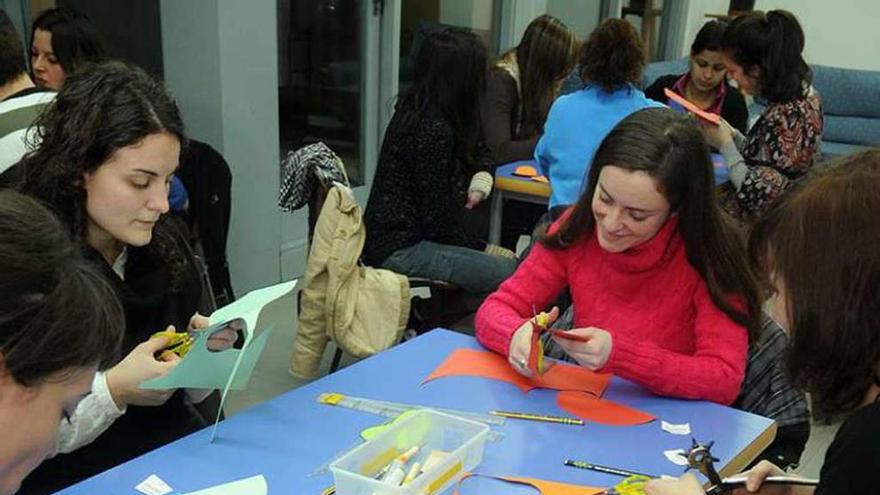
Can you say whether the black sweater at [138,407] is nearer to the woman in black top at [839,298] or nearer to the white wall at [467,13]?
the woman in black top at [839,298]

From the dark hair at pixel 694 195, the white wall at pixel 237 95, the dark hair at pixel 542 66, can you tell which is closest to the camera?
the dark hair at pixel 694 195

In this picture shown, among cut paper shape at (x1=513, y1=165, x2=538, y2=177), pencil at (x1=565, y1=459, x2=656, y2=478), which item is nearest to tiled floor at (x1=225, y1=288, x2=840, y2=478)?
cut paper shape at (x1=513, y1=165, x2=538, y2=177)

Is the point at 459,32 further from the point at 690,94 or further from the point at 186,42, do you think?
A: the point at 690,94

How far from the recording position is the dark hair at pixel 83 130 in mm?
1552

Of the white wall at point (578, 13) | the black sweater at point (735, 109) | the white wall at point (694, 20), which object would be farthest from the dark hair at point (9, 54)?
the white wall at point (694, 20)

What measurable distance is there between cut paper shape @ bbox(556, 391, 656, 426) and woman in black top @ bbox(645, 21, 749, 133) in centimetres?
272

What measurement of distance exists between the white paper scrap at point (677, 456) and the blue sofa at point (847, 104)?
518 cm

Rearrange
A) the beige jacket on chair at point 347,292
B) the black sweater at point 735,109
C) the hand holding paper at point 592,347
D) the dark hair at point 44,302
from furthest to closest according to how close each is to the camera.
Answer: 1. the black sweater at point 735,109
2. the beige jacket on chair at point 347,292
3. the hand holding paper at point 592,347
4. the dark hair at point 44,302

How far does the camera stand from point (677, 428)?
5.15ft

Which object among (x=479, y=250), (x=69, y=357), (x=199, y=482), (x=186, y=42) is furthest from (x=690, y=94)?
(x=69, y=357)

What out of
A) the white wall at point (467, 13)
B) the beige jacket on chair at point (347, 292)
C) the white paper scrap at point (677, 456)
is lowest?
the beige jacket on chair at point (347, 292)

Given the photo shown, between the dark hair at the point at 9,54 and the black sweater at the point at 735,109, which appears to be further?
the black sweater at the point at 735,109

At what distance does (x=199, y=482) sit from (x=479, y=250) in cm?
214

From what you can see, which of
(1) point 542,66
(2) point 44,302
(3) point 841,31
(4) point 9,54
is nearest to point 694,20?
(3) point 841,31
